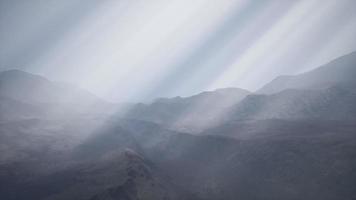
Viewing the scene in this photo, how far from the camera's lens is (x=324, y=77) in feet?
433

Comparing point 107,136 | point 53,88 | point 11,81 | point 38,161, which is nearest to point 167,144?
point 107,136

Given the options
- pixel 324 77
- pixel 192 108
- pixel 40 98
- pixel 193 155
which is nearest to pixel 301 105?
pixel 193 155

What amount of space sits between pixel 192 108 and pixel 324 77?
258 feet

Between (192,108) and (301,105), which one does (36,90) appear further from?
(301,105)

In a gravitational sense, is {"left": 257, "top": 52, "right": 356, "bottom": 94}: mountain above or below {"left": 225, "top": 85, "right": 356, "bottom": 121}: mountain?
above

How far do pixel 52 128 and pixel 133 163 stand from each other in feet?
186

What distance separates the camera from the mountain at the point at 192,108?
370 feet

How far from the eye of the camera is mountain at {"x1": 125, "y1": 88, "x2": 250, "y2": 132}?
112806 millimetres

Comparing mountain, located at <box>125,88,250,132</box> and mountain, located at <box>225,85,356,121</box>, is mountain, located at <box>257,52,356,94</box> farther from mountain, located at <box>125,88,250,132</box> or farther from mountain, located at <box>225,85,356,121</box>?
mountain, located at <box>125,88,250,132</box>

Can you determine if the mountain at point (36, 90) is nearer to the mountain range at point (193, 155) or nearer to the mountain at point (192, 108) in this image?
the mountain range at point (193, 155)

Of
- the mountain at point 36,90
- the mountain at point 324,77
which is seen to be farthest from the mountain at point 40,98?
the mountain at point 324,77

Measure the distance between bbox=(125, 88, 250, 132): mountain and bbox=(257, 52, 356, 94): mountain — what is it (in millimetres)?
35602

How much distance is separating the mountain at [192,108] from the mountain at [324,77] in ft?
117

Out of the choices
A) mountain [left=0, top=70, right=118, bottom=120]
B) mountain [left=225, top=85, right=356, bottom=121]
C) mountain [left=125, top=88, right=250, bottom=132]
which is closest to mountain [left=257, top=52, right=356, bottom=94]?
mountain [left=225, top=85, right=356, bottom=121]
